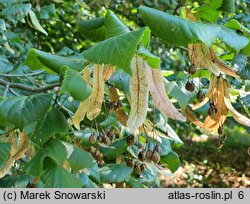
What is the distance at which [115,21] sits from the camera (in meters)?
1.14

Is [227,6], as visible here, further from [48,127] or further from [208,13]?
[48,127]

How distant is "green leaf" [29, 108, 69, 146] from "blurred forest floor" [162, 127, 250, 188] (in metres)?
5.54

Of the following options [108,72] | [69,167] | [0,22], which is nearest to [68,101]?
[69,167]

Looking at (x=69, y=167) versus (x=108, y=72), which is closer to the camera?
(x=108, y=72)

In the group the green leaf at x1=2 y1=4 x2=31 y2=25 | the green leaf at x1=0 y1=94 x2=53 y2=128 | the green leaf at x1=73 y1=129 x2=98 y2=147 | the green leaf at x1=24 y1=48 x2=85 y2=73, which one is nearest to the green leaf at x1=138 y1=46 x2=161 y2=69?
the green leaf at x1=24 y1=48 x2=85 y2=73

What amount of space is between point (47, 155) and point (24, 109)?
0.43 feet

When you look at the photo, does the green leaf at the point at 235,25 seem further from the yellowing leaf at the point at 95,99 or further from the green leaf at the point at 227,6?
the yellowing leaf at the point at 95,99

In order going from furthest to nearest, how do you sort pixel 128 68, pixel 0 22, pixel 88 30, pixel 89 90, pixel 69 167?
pixel 0 22, pixel 69 167, pixel 88 30, pixel 89 90, pixel 128 68

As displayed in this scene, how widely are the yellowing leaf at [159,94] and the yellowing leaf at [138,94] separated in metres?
0.01

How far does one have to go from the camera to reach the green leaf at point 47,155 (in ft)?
4.14

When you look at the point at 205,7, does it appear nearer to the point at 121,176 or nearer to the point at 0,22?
the point at 121,176

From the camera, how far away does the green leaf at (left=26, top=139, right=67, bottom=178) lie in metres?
1.26

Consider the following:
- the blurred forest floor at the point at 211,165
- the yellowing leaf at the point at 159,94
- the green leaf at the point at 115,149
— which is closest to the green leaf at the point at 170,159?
the green leaf at the point at 115,149
